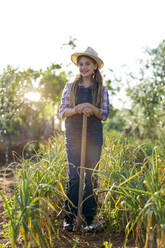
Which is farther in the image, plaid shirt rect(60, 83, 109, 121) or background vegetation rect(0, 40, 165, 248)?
plaid shirt rect(60, 83, 109, 121)

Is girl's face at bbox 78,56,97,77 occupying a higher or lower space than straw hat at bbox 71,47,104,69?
lower

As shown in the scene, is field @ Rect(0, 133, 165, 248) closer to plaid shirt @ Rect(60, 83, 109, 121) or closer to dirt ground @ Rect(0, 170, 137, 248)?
dirt ground @ Rect(0, 170, 137, 248)

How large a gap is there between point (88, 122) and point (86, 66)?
59 cm

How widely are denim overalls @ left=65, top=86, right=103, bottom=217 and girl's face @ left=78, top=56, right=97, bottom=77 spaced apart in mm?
451

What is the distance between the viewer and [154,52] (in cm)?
1329

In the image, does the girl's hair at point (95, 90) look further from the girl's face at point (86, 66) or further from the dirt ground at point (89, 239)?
the dirt ground at point (89, 239)

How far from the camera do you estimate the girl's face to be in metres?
3.21

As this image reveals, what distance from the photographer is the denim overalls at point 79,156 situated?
305 cm

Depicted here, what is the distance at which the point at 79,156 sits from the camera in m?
3.11

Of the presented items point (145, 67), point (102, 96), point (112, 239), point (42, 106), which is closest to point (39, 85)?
point (42, 106)

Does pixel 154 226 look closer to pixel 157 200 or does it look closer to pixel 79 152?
pixel 157 200

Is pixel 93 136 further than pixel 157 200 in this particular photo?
Yes

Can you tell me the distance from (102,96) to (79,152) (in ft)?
2.04

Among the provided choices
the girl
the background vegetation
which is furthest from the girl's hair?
the background vegetation
